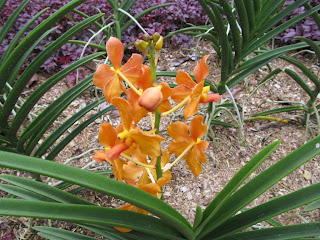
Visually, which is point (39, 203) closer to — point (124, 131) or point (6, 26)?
point (124, 131)

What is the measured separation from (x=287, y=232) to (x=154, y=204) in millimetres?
336

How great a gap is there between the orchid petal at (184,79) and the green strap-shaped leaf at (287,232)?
37cm

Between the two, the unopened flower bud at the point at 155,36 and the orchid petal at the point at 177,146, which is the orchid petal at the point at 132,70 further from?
the orchid petal at the point at 177,146

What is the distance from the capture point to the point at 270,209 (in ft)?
1.88

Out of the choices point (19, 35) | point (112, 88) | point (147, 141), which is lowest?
point (147, 141)

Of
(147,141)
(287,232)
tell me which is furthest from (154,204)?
(287,232)

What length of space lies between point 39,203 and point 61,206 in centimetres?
4

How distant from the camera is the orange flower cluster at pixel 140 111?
467 mm

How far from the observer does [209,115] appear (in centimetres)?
122

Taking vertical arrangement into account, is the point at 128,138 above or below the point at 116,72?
below

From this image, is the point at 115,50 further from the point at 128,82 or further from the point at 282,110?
the point at 282,110

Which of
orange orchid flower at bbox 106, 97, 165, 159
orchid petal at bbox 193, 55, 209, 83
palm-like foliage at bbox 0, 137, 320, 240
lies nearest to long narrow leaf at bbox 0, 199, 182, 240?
palm-like foliage at bbox 0, 137, 320, 240

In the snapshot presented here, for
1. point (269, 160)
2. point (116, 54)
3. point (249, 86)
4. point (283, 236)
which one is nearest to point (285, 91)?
point (249, 86)

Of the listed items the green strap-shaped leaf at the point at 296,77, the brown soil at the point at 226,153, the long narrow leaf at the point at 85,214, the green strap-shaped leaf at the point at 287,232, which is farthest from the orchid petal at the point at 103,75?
the green strap-shaped leaf at the point at 296,77
